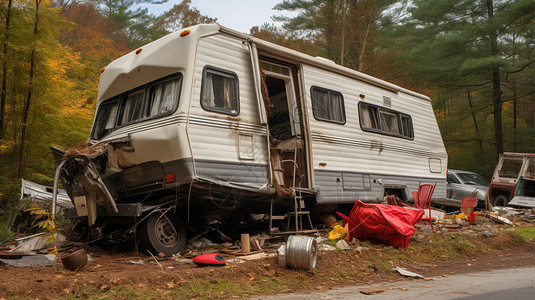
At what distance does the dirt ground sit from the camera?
4523mm

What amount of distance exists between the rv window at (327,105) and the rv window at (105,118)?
3553 mm

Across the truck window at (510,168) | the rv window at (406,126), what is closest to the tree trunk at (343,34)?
the truck window at (510,168)

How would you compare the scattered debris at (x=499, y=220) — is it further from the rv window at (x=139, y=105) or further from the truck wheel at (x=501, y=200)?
the rv window at (x=139, y=105)

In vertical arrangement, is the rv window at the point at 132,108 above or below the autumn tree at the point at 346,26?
below

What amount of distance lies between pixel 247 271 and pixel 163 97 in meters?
2.88

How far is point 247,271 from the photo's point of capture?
17.8 feet

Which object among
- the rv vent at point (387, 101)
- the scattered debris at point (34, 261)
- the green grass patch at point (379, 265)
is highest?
the rv vent at point (387, 101)

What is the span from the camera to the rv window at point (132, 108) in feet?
23.4

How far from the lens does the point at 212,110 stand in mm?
6551

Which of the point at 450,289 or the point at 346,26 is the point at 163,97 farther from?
the point at 346,26

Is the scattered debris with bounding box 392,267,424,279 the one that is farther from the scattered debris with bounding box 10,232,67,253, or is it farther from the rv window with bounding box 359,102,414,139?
the scattered debris with bounding box 10,232,67,253

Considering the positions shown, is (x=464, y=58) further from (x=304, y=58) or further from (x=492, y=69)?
(x=304, y=58)

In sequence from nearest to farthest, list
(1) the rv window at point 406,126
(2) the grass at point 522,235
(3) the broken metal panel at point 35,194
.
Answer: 1. (3) the broken metal panel at point 35,194
2. (2) the grass at point 522,235
3. (1) the rv window at point 406,126

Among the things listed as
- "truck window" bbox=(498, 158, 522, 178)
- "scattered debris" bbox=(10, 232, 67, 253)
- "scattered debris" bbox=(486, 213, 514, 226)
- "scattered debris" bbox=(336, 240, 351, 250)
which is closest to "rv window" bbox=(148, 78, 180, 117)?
"scattered debris" bbox=(10, 232, 67, 253)
